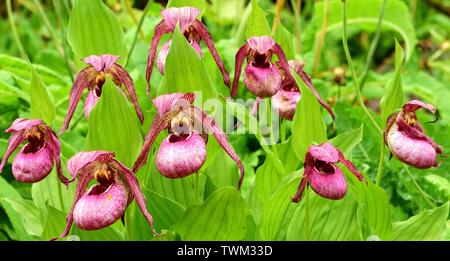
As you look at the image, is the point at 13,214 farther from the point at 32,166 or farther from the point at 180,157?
the point at 180,157

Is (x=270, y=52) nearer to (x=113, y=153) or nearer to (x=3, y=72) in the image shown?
(x=113, y=153)

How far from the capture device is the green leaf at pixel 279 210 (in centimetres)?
112

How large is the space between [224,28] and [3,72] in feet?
4.17

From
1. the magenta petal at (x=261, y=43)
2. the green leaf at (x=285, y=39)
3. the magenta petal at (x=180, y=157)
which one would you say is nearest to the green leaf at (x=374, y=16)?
the green leaf at (x=285, y=39)

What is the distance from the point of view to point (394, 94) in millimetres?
1141

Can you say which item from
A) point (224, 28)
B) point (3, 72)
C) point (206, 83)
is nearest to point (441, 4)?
point (224, 28)

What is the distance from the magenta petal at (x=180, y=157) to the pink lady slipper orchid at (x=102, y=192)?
2.5 inches

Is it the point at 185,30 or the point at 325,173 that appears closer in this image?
the point at 325,173

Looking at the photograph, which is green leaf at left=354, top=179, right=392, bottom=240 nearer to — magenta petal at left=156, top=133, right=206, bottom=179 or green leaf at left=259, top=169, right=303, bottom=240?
green leaf at left=259, top=169, right=303, bottom=240

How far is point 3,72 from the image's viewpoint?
5.69 ft

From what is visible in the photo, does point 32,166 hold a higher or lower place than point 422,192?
higher

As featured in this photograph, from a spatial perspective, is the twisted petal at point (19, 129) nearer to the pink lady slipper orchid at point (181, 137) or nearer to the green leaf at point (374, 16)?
the pink lady slipper orchid at point (181, 137)

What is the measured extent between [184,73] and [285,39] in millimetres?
336

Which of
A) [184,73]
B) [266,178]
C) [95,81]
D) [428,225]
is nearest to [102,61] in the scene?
[95,81]
